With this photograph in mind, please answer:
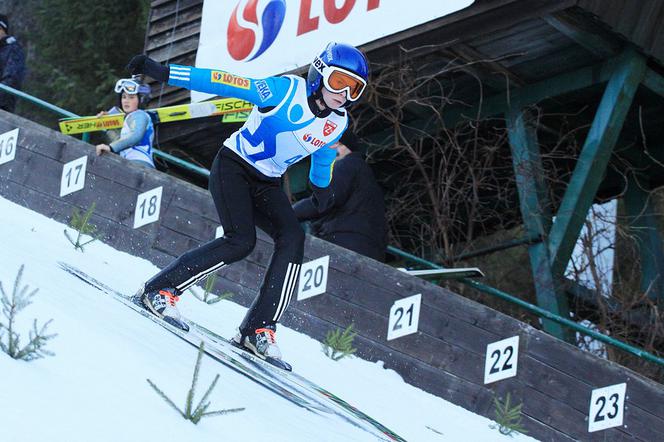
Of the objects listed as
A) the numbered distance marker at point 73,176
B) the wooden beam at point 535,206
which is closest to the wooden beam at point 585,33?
the wooden beam at point 535,206

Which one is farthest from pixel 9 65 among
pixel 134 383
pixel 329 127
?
pixel 134 383

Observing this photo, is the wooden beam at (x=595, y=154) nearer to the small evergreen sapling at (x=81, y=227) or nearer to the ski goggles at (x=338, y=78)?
the small evergreen sapling at (x=81, y=227)

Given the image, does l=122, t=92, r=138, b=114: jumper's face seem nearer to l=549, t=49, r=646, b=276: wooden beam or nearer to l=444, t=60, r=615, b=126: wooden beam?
l=444, t=60, r=615, b=126: wooden beam

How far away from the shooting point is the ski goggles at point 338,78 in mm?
6812

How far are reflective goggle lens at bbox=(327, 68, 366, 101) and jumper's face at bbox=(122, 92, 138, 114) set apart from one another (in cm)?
377

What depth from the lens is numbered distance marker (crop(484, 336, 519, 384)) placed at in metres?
8.27

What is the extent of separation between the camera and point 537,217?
11.9 m

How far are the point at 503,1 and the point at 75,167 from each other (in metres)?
4.10

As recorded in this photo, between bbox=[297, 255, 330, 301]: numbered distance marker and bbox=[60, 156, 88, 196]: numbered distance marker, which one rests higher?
bbox=[60, 156, 88, 196]: numbered distance marker

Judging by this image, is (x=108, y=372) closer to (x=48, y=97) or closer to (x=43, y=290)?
(x=43, y=290)

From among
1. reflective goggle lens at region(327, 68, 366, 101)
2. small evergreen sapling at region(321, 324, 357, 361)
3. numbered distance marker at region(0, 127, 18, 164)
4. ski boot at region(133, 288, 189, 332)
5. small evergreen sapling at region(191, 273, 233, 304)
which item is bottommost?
ski boot at region(133, 288, 189, 332)

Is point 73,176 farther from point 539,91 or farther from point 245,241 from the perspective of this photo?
point 539,91

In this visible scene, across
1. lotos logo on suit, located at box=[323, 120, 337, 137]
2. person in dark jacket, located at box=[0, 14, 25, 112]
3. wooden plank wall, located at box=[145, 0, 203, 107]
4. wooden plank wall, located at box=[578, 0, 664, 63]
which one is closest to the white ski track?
lotos logo on suit, located at box=[323, 120, 337, 137]

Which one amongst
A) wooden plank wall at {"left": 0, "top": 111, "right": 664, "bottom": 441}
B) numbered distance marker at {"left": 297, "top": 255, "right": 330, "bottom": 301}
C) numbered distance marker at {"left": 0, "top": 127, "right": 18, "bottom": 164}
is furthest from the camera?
numbered distance marker at {"left": 0, "top": 127, "right": 18, "bottom": 164}
